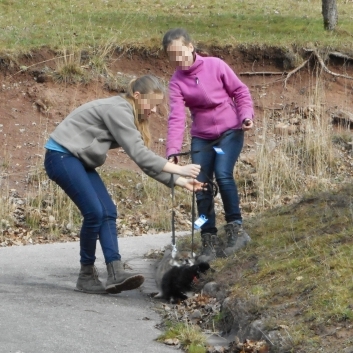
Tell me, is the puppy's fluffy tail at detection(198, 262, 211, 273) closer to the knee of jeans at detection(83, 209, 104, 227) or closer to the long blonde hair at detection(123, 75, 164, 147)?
the knee of jeans at detection(83, 209, 104, 227)

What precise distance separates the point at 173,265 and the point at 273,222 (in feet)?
5.85

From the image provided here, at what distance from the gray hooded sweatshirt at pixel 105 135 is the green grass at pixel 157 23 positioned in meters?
8.83

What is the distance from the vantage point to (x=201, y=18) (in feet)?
61.2

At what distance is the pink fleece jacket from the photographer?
721 centimetres

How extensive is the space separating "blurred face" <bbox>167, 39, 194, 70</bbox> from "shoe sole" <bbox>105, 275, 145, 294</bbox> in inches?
69.9

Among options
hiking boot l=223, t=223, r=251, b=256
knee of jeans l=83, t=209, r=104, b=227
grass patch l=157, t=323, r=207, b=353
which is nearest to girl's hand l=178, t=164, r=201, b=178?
knee of jeans l=83, t=209, r=104, b=227

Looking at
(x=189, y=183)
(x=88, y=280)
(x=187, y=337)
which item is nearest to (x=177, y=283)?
(x=88, y=280)

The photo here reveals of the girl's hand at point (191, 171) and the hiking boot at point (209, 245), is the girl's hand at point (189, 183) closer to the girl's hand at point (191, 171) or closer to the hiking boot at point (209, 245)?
the girl's hand at point (191, 171)

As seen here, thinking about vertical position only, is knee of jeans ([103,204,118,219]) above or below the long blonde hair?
below

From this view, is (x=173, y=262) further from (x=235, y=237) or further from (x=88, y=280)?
(x=235, y=237)

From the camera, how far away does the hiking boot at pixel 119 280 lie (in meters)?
6.55

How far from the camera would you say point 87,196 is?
21.5 feet

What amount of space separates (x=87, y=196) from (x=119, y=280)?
26.5 inches

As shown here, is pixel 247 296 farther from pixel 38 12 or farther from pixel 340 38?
pixel 38 12
